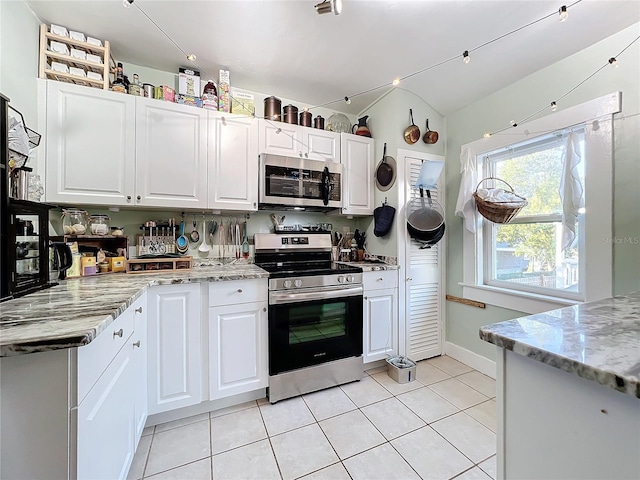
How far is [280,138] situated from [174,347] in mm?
1772

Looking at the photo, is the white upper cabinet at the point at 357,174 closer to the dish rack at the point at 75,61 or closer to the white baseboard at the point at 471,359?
the white baseboard at the point at 471,359

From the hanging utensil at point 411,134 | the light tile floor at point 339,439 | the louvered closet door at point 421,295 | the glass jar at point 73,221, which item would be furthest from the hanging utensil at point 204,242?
the hanging utensil at point 411,134

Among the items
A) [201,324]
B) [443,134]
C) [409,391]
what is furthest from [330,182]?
[409,391]

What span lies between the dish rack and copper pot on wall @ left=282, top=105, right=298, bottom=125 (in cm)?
126

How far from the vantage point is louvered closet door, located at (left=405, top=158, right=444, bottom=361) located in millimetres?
2461

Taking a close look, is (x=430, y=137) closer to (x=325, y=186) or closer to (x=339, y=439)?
(x=325, y=186)

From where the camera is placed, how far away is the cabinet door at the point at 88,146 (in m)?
1.63

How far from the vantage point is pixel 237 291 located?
180 cm

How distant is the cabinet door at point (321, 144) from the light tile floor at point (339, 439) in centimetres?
201

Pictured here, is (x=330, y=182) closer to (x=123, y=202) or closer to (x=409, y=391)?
(x=123, y=202)

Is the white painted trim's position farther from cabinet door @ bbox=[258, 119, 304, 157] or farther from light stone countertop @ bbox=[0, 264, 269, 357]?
light stone countertop @ bbox=[0, 264, 269, 357]

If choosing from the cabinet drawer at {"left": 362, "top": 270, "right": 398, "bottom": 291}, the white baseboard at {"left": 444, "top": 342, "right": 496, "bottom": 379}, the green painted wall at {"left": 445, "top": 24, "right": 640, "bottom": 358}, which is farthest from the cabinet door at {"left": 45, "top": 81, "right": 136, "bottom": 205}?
the white baseboard at {"left": 444, "top": 342, "right": 496, "bottom": 379}

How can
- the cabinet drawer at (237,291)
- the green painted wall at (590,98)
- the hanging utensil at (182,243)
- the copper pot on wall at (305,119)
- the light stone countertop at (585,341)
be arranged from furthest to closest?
the copper pot on wall at (305,119) → the hanging utensil at (182,243) → the cabinet drawer at (237,291) → the green painted wall at (590,98) → the light stone countertop at (585,341)

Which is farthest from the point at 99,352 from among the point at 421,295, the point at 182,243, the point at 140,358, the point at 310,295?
the point at 421,295
